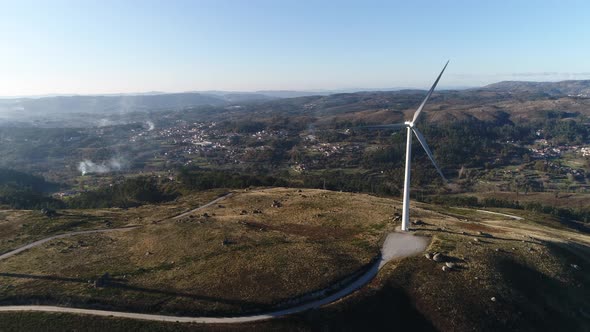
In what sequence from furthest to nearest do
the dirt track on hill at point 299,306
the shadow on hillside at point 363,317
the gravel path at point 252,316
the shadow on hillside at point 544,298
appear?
the shadow on hillside at point 544,298 → the dirt track on hill at point 299,306 → the gravel path at point 252,316 → the shadow on hillside at point 363,317

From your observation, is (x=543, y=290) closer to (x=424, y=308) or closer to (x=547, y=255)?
(x=547, y=255)

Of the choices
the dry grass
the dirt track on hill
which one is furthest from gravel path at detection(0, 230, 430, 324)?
the dry grass

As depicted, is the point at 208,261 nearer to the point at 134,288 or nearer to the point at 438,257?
the point at 134,288

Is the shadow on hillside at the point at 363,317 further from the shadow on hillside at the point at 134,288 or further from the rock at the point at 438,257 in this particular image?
the rock at the point at 438,257

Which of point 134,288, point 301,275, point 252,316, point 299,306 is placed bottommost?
point 134,288

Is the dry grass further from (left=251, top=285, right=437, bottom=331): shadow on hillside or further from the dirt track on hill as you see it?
(left=251, top=285, right=437, bottom=331): shadow on hillside

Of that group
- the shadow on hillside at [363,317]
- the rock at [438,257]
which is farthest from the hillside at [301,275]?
the rock at [438,257]

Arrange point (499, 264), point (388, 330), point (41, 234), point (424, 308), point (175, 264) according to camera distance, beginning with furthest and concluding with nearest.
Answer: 1. point (41, 234)
2. point (175, 264)
3. point (499, 264)
4. point (424, 308)
5. point (388, 330)

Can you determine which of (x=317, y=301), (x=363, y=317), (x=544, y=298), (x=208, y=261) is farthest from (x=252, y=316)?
(x=544, y=298)

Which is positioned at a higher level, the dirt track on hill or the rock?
the rock

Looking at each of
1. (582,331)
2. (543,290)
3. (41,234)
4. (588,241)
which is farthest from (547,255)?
(41,234)

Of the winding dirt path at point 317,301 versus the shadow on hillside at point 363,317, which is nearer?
the shadow on hillside at point 363,317
